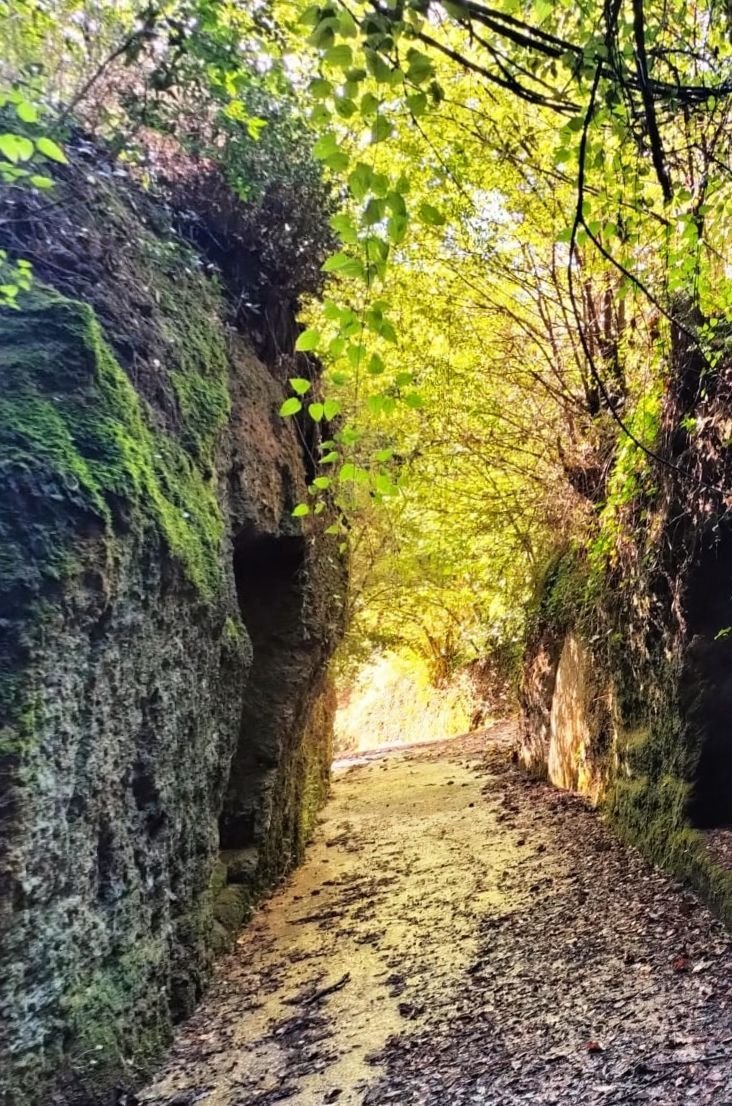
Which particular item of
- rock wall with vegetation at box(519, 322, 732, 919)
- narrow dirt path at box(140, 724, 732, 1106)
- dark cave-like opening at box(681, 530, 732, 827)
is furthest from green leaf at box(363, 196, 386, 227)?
dark cave-like opening at box(681, 530, 732, 827)

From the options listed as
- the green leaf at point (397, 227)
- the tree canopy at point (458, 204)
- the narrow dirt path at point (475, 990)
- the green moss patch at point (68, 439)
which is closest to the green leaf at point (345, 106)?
the tree canopy at point (458, 204)

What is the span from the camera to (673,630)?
470 centimetres

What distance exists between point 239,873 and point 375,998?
1727 millimetres

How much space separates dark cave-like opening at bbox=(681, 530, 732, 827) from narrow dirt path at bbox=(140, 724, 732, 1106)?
1.86ft

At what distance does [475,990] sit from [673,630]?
2492mm

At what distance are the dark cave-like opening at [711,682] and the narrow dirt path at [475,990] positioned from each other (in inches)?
22.3

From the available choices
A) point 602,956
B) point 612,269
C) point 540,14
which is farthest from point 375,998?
point 612,269

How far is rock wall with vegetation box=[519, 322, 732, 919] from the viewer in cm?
425

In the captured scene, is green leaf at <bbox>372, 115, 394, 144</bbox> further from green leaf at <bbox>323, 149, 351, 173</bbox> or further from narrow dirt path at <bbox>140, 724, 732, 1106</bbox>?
narrow dirt path at <bbox>140, 724, 732, 1106</bbox>

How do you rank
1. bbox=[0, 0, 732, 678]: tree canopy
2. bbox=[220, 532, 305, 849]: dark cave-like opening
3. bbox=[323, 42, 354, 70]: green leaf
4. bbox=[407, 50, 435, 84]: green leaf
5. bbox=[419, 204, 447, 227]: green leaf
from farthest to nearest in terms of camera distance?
bbox=[220, 532, 305, 849]: dark cave-like opening, bbox=[0, 0, 732, 678]: tree canopy, bbox=[419, 204, 447, 227]: green leaf, bbox=[407, 50, 435, 84]: green leaf, bbox=[323, 42, 354, 70]: green leaf

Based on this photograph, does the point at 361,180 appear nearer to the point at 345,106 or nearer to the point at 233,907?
the point at 345,106

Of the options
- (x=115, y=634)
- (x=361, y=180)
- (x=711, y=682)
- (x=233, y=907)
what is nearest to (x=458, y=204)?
(x=711, y=682)

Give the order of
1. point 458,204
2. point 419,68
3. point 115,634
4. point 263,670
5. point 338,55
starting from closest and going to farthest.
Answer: point 338,55
point 419,68
point 115,634
point 263,670
point 458,204

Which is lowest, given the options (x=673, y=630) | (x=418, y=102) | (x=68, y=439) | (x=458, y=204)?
Result: (x=673, y=630)
